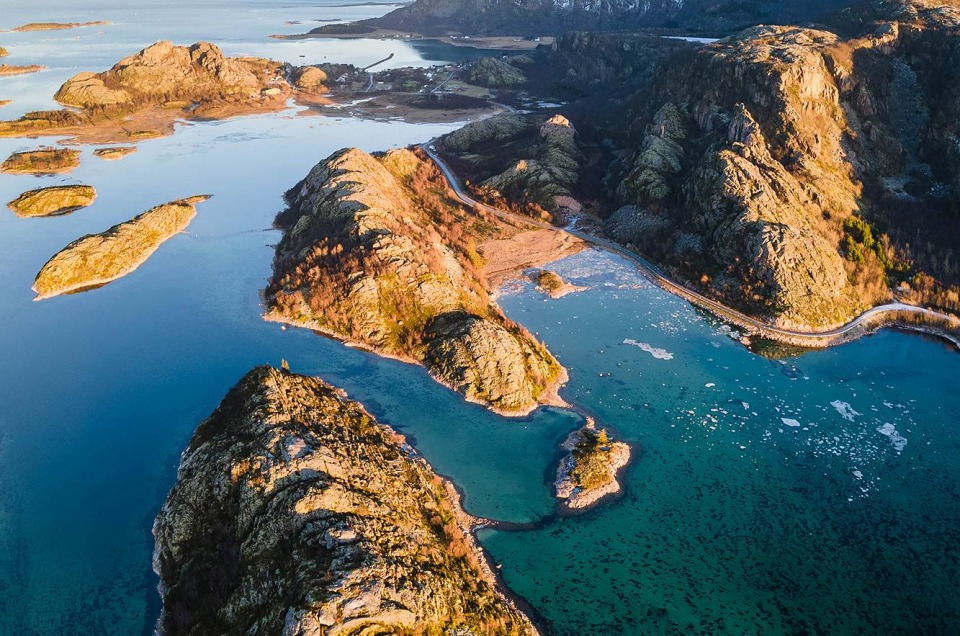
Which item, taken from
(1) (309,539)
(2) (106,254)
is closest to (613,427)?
(1) (309,539)

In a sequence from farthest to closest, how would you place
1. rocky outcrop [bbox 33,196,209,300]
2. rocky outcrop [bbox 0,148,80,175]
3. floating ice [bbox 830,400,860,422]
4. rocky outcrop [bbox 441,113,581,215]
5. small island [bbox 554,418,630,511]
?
rocky outcrop [bbox 0,148,80,175], rocky outcrop [bbox 441,113,581,215], rocky outcrop [bbox 33,196,209,300], floating ice [bbox 830,400,860,422], small island [bbox 554,418,630,511]

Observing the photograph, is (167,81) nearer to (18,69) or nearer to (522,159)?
(18,69)

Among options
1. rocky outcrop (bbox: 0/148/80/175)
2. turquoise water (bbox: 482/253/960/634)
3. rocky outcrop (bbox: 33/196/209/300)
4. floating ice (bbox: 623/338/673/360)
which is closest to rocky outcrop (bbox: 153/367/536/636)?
turquoise water (bbox: 482/253/960/634)

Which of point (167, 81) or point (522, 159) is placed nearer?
point (522, 159)

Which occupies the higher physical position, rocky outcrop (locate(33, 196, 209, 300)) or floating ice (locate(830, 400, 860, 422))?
floating ice (locate(830, 400, 860, 422))

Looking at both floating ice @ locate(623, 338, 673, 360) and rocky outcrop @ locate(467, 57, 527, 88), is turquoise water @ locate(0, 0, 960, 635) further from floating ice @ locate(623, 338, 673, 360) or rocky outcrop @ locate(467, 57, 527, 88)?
rocky outcrop @ locate(467, 57, 527, 88)

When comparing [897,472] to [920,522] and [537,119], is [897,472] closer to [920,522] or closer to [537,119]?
[920,522]
